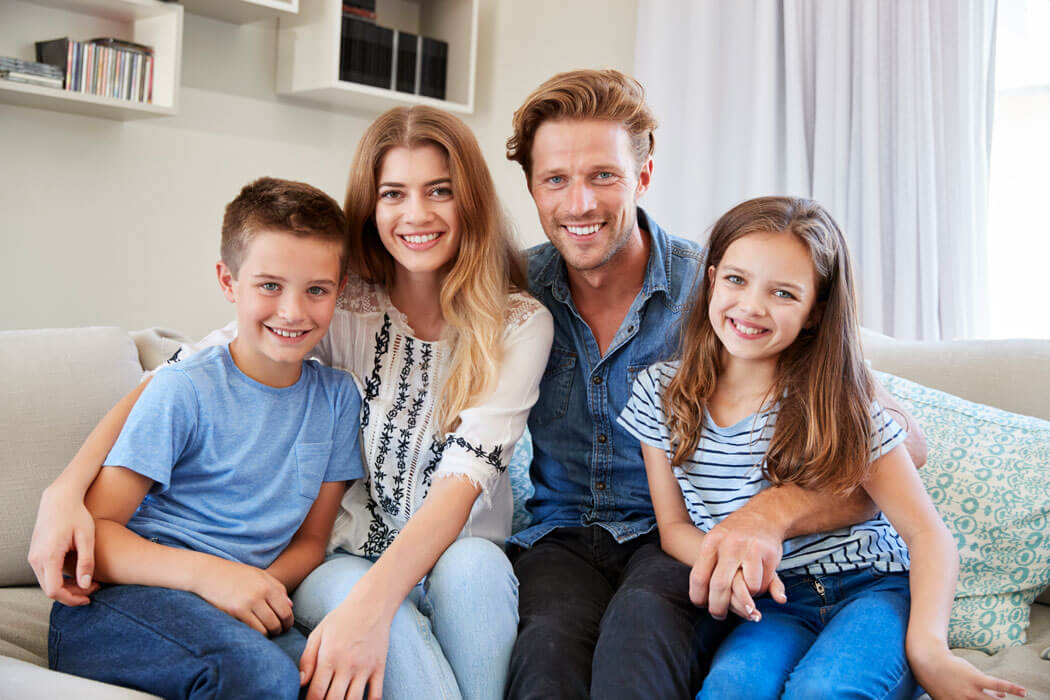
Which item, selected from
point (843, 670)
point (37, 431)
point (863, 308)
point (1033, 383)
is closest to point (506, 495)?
point (843, 670)

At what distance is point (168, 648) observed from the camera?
1.12 metres

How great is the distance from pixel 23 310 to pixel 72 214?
28cm

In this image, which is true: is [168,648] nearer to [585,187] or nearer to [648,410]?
[648,410]

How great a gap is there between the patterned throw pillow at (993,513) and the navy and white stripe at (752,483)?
8.8 inches

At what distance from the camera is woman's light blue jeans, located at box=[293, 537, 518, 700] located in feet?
4.00

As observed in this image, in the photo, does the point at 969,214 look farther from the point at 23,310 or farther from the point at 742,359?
the point at 23,310

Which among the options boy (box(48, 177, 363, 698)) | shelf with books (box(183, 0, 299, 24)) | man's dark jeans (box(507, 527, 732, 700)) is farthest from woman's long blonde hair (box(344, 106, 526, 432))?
shelf with books (box(183, 0, 299, 24))

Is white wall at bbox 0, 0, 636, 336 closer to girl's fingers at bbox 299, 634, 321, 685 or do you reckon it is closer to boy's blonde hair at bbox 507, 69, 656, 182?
boy's blonde hair at bbox 507, 69, 656, 182

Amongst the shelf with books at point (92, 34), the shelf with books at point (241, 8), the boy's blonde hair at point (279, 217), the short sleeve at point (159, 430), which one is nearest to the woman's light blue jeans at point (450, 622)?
the short sleeve at point (159, 430)

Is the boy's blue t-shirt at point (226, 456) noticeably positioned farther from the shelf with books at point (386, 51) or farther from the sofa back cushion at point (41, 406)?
the shelf with books at point (386, 51)

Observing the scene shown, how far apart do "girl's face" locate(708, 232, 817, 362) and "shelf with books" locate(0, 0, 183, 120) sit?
1.65 meters

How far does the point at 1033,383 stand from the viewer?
1.75 meters

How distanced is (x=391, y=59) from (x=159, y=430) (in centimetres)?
190

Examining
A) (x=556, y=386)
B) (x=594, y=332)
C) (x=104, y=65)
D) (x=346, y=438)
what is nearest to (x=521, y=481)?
(x=556, y=386)
